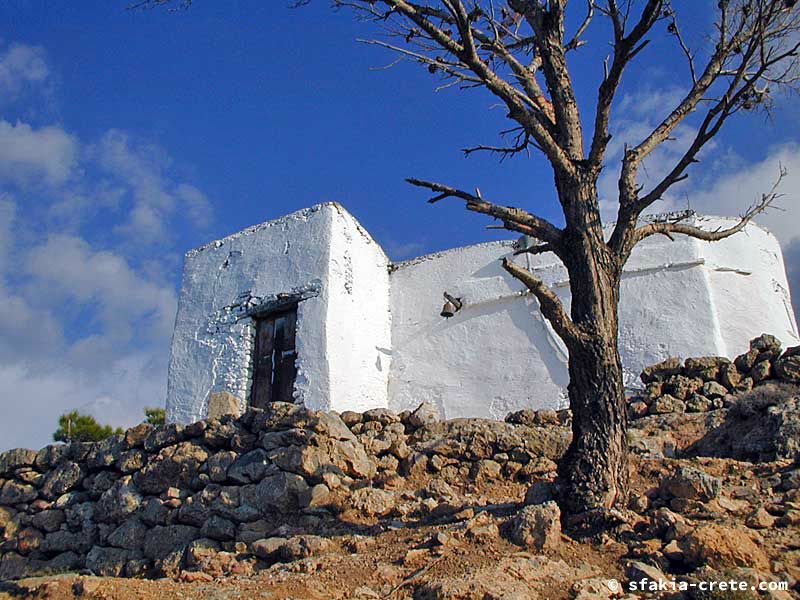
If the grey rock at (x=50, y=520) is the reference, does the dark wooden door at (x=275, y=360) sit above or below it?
above

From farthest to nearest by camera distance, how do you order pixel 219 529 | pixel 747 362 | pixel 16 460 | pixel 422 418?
pixel 16 460, pixel 747 362, pixel 422 418, pixel 219 529

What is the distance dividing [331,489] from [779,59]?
539cm

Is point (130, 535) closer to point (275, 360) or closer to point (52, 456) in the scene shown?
point (52, 456)

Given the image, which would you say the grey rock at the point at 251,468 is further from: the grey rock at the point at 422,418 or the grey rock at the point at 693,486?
the grey rock at the point at 693,486

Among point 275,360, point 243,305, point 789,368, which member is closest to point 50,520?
point 275,360

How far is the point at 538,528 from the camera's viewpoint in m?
4.52

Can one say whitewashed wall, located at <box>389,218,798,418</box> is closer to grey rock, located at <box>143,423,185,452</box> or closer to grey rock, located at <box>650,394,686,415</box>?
grey rock, located at <box>650,394,686,415</box>

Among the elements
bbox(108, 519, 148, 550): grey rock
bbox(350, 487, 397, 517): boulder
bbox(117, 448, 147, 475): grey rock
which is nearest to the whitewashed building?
bbox(117, 448, 147, 475): grey rock

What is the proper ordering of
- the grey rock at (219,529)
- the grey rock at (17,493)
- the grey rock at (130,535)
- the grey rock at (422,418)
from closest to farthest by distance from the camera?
the grey rock at (219,529) < the grey rock at (130,535) < the grey rock at (422,418) < the grey rock at (17,493)

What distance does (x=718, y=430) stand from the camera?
21.7ft

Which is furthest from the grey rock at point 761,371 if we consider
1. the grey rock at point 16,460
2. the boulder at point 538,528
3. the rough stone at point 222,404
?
the grey rock at point 16,460

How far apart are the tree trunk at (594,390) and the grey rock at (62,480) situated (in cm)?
577

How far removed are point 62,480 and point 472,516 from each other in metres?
5.34

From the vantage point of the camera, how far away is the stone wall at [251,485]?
592cm
